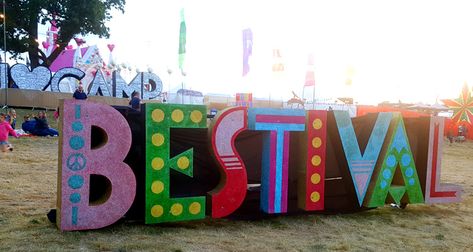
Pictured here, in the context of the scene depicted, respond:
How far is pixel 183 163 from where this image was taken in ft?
16.7

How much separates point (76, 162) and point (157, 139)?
98cm

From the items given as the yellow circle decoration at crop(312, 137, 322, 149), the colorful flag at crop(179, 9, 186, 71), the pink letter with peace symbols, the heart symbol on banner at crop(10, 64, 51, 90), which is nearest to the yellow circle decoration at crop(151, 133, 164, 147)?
the pink letter with peace symbols

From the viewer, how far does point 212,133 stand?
5086 millimetres

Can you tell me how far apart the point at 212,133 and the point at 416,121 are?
3.83 m

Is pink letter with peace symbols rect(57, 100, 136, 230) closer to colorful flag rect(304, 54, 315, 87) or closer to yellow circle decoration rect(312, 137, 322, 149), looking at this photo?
yellow circle decoration rect(312, 137, 322, 149)

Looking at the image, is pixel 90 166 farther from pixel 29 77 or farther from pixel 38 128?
pixel 29 77

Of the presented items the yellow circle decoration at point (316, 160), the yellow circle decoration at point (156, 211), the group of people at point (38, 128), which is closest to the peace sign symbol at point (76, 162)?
the yellow circle decoration at point (156, 211)

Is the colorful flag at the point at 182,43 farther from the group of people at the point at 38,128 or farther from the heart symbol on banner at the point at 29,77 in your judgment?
the heart symbol on banner at the point at 29,77

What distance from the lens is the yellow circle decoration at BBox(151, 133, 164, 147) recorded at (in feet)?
15.9

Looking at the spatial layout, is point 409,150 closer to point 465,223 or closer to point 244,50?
point 465,223

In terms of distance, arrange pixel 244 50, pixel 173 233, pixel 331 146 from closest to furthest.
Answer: pixel 173 233
pixel 331 146
pixel 244 50

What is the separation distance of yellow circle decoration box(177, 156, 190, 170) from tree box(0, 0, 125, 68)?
85.1 feet

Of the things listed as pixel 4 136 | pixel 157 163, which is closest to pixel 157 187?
pixel 157 163

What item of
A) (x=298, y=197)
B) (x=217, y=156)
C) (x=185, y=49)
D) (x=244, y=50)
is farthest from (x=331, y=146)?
(x=244, y=50)
